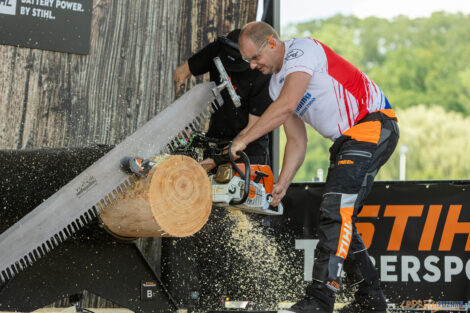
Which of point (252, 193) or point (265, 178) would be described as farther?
point (265, 178)

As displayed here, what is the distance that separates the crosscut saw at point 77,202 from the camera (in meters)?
3.12

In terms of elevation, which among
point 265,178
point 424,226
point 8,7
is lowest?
point 424,226

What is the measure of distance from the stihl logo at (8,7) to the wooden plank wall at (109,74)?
0.96ft

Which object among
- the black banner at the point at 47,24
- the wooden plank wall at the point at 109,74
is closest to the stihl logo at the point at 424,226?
the wooden plank wall at the point at 109,74

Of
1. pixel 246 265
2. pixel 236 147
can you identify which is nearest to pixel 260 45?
pixel 236 147

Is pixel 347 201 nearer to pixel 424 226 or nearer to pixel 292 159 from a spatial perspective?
pixel 292 159

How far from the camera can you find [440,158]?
2123 centimetres

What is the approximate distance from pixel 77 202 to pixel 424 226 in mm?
2755

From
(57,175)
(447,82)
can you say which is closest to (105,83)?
(57,175)

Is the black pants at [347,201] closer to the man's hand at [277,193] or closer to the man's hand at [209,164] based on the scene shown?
the man's hand at [277,193]

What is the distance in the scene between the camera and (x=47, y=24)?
4902mm

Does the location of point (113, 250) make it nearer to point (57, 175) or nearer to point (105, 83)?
point (57, 175)

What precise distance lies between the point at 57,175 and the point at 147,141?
606 mm

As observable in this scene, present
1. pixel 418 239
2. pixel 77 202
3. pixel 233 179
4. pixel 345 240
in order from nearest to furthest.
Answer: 1. pixel 77 202
2. pixel 345 240
3. pixel 233 179
4. pixel 418 239
